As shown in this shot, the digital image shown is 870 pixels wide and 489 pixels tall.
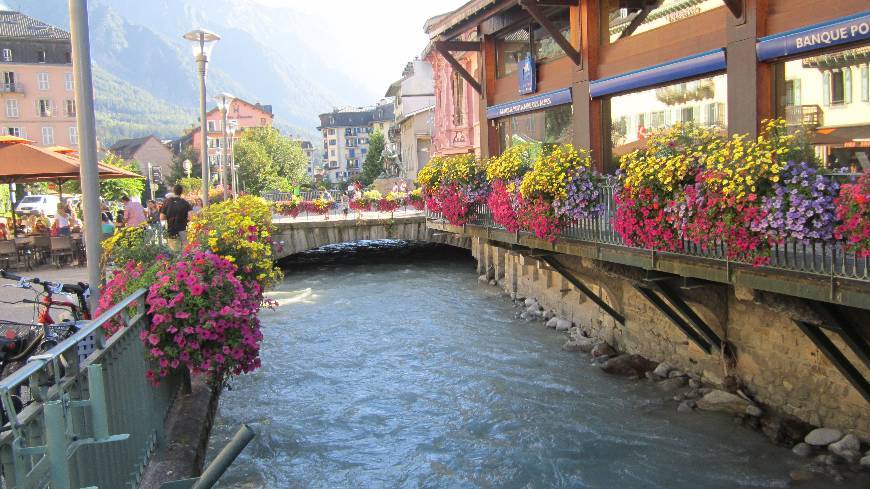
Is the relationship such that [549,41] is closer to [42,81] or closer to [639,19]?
[639,19]

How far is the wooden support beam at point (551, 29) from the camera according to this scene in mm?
15938

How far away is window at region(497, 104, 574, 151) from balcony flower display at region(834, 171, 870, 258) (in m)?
10.0

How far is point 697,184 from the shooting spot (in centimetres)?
937

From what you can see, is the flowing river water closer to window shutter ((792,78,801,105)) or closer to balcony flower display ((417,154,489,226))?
balcony flower display ((417,154,489,226))

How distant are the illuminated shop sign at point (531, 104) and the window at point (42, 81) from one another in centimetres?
6916

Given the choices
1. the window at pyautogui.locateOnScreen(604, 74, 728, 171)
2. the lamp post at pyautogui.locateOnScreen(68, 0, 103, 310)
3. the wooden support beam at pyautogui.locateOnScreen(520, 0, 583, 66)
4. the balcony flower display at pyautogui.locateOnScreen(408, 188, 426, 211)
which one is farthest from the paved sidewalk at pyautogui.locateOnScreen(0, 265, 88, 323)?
the balcony flower display at pyautogui.locateOnScreen(408, 188, 426, 211)

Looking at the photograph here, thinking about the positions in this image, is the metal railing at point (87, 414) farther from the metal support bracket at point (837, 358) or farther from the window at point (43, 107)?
the window at point (43, 107)

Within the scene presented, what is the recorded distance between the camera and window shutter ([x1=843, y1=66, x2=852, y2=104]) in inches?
394

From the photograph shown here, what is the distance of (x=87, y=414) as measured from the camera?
4637 mm

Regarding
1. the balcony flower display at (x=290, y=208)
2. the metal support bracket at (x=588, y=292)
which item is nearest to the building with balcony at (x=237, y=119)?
the balcony flower display at (x=290, y=208)

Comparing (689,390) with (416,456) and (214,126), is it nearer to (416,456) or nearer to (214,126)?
(416,456)

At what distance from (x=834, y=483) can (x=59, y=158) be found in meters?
16.1

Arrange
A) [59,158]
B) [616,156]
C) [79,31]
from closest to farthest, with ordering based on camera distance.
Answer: [79,31] → [616,156] → [59,158]

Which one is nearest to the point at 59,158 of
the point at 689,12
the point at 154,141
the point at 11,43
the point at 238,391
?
the point at 238,391
